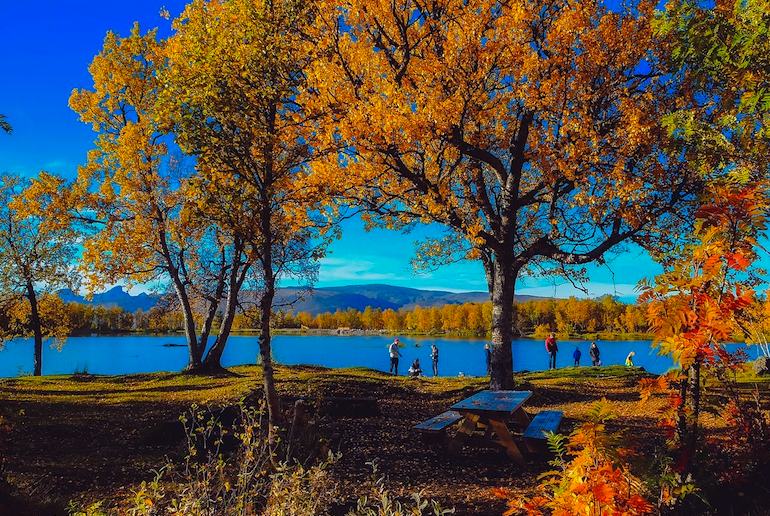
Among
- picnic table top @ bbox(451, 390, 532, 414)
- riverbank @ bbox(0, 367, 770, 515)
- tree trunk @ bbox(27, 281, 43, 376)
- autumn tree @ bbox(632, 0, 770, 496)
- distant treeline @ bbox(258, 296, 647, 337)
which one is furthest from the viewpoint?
distant treeline @ bbox(258, 296, 647, 337)

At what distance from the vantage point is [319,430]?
356 inches

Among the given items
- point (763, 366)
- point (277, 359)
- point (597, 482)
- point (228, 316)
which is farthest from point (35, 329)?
point (763, 366)

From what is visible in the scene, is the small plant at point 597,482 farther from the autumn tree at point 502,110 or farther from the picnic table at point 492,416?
the autumn tree at point 502,110

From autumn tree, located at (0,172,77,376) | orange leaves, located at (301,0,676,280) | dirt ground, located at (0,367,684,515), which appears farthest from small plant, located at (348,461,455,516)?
autumn tree, located at (0,172,77,376)

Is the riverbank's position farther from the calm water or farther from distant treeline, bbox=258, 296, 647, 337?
distant treeline, bbox=258, 296, 647, 337

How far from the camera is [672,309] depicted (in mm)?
3939

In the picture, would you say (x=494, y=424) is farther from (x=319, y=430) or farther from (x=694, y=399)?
(x=694, y=399)

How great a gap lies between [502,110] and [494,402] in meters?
8.79

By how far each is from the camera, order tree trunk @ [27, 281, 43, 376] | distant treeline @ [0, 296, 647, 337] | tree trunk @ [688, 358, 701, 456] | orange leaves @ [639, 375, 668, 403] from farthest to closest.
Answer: distant treeline @ [0, 296, 647, 337]
tree trunk @ [27, 281, 43, 376]
orange leaves @ [639, 375, 668, 403]
tree trunk @ [688, 358, 701, 456]

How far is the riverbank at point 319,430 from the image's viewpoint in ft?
20.9

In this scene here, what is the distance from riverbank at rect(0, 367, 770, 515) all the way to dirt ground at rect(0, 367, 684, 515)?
0.02 m

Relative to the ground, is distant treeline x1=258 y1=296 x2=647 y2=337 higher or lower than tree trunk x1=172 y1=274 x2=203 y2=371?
lower

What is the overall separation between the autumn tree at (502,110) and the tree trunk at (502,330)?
0.12 feet

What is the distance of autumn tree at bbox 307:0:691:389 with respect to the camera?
11469 millimetres
